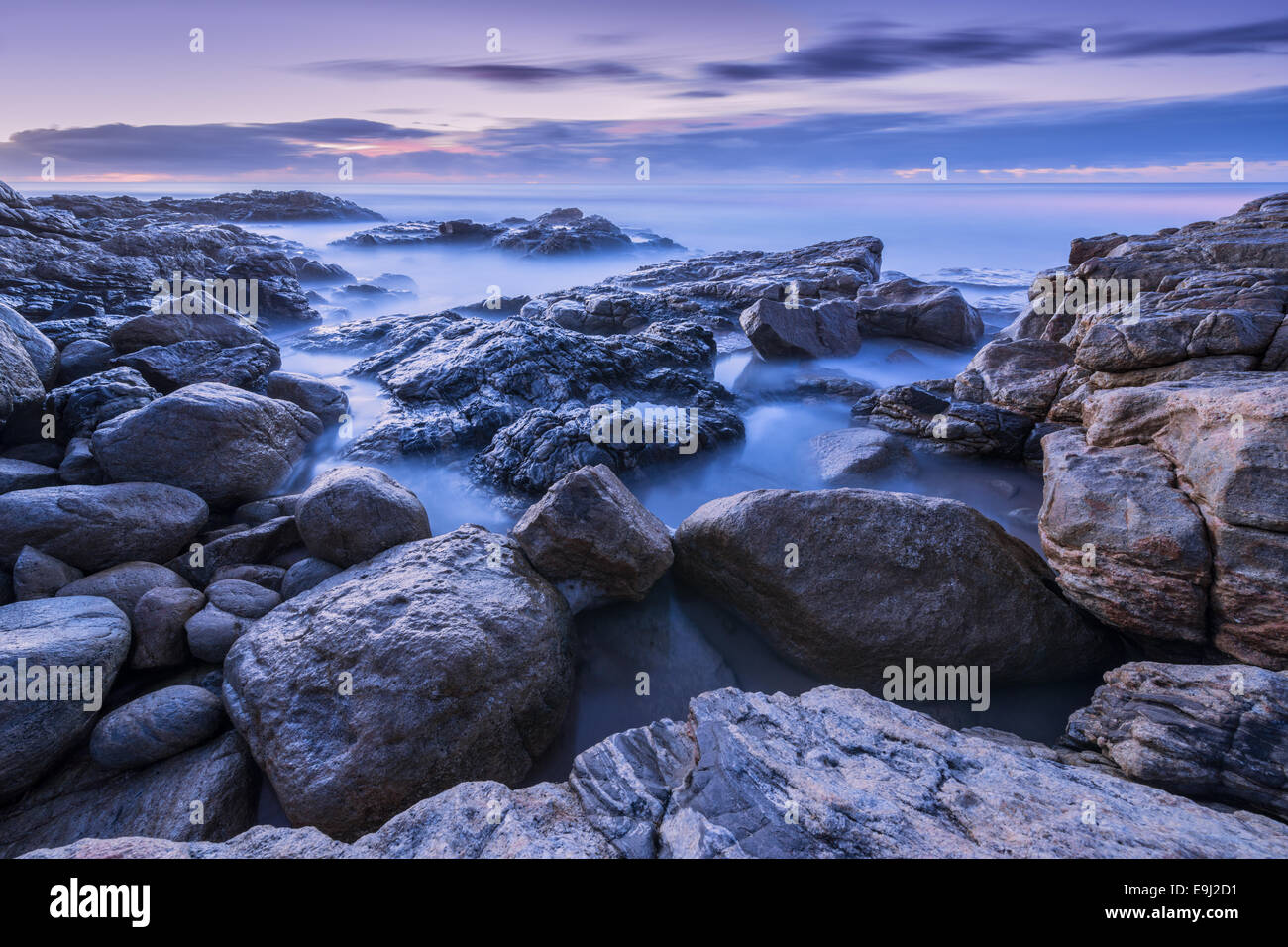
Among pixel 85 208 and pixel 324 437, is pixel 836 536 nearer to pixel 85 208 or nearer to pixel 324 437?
pixel 324 437

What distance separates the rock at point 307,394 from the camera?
10.4 m

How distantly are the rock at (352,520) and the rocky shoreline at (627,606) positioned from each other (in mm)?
35

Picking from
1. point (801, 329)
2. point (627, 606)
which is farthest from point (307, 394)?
point (801, 329)

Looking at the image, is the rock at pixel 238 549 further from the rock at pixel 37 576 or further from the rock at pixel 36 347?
the rock at pixel 36 347

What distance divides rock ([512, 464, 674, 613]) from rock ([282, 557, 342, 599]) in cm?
210

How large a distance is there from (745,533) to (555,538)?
197cm

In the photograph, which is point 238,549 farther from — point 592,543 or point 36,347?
point 36,347

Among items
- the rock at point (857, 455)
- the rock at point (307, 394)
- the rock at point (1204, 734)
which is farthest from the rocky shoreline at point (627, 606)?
→ the rock at point (307, 394)

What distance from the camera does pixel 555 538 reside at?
19.0 feet

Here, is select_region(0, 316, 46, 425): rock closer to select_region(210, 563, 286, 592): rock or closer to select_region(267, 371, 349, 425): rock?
select_region(267, 371, 349, 425): rock

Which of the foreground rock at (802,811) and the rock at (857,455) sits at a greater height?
the rock at (857,455)

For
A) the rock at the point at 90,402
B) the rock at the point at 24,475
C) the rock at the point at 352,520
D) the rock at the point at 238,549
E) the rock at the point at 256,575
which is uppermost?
the rock at the point at 90,402
